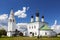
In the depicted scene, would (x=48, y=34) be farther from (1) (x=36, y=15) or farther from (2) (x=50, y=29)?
(1) (x=36, y=15)

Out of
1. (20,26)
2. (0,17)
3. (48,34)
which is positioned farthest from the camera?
(20,26)

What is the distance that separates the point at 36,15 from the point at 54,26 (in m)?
5.06

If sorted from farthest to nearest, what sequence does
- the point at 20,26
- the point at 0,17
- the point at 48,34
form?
1. the point at 20,26
2. the point at 0,17
3. the point at 48,34

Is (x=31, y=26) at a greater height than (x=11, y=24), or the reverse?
(x=11, y=24)

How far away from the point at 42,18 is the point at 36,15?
1.64m

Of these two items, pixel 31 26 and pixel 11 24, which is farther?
pixel 31 26

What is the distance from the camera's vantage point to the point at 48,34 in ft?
→ 150

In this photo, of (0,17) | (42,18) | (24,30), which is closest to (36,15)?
(42,18)

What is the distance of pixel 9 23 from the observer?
1993 inches

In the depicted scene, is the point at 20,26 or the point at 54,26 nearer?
the point at 54,26

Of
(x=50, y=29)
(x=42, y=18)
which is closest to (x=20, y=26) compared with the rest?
(x=42, y=18)

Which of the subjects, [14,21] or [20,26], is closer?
[14,21]

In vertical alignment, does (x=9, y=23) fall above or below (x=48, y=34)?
above

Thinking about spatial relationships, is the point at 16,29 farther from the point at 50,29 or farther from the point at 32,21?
the point at 50,29
